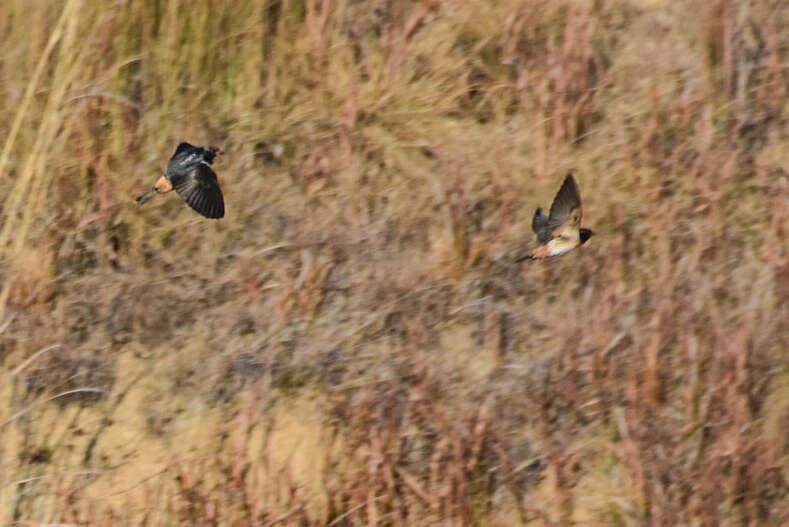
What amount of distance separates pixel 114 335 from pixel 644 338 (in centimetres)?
131

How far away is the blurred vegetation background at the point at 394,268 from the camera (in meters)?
3.29

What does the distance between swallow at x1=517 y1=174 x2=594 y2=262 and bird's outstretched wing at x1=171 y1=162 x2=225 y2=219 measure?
75 centimetres

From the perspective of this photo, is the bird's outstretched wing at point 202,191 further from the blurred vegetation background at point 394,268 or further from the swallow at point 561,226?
the swallow at point 561,226

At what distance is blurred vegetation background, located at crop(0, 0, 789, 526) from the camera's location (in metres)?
3.29

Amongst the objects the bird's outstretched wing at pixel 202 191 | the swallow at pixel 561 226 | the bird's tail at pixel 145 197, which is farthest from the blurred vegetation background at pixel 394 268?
the bird's outstretched wing at pixel 202 191

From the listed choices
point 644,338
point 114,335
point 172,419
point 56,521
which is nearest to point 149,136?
point 114,335

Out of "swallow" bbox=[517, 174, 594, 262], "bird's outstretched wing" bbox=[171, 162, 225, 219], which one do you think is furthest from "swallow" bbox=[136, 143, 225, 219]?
"swallow" bbox=[517, 174, 594, 262]

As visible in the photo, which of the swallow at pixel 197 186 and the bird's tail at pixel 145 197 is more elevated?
the bird's tail at pixel 145 197

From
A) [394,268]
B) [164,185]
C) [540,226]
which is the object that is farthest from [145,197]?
[540,226]

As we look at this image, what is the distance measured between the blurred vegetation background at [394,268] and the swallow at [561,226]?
184mm

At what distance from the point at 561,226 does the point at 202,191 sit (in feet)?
2.78

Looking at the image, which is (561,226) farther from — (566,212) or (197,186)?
(197,186)

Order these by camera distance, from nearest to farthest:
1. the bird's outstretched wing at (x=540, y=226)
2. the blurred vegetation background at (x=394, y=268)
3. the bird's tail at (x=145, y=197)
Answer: the blurred vegetation background at (x=394, y=268), the bird's outstretched wing at (x=540, y=226), the bird's tail at (x=145, y=197)

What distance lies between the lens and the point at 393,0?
13.2 ft
